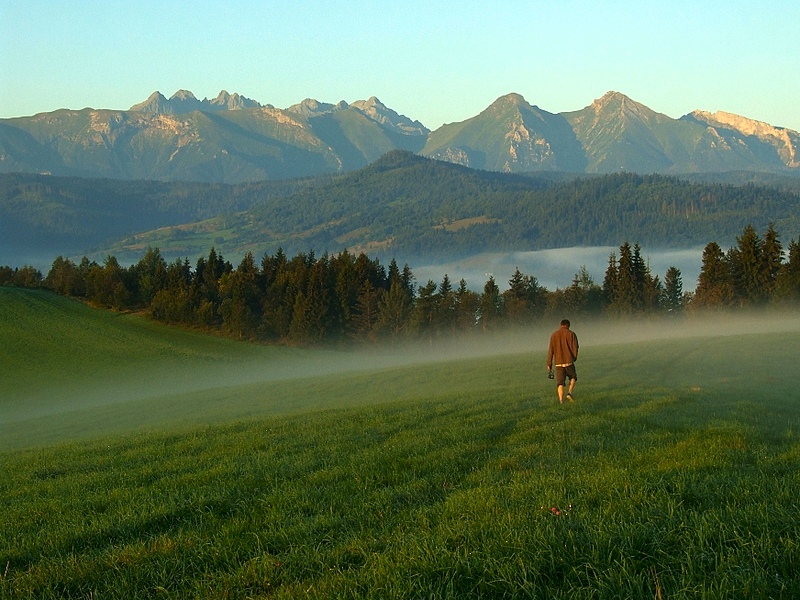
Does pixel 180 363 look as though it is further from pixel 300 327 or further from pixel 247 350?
Result: pixel 300 327

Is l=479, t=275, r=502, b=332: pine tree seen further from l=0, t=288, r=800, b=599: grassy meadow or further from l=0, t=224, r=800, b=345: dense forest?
l=0, t=288, r=800, b=599: grassy meadow

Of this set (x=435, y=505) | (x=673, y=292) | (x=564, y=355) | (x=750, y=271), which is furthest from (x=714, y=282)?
(x=435, y=505)

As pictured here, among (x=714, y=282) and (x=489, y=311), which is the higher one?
(x=714, y=282)

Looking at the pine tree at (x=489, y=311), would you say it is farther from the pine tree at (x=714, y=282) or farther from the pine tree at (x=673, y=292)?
the pine tree at (x=714, y=282)

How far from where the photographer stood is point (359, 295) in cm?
12838

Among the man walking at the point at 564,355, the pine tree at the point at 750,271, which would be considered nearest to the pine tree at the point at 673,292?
the pine tree at the point at 750,271

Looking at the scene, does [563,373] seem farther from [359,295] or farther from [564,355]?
[359,295]

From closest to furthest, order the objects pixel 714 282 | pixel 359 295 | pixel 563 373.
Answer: pixel 563 373 < pixel 714 282 < pixel 359 295

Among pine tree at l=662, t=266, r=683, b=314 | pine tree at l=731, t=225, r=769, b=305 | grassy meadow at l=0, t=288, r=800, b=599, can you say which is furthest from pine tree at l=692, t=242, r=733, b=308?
grassy meadow at l=0, t=288, r=800, b=599

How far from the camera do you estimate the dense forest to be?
383 ft

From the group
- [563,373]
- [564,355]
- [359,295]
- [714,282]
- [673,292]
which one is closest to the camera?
[563,373]

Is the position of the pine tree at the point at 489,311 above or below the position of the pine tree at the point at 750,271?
below

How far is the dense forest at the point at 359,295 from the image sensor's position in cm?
11688

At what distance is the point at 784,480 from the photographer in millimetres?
10008
